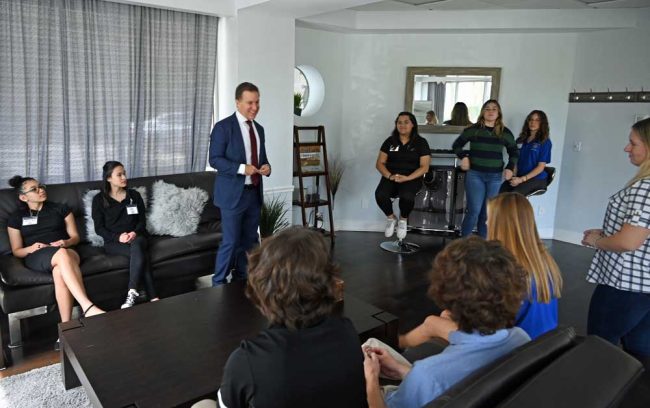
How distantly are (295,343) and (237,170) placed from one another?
2.43 m

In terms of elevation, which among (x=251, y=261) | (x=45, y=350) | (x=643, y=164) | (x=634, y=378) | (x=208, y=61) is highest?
(x=208, y=61)

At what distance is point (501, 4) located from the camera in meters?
4.86

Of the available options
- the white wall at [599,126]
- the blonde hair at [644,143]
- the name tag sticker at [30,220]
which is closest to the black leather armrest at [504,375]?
the blonde hair at [644,143]

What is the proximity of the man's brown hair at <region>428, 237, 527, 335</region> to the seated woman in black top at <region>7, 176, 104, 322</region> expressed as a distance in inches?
94.1

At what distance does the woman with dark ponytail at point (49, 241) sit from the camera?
9.54 feet

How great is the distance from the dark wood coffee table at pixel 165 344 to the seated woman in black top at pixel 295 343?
654 millimetres

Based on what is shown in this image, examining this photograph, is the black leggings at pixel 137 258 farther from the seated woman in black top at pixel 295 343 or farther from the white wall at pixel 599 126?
the white wall at pixel 599 126

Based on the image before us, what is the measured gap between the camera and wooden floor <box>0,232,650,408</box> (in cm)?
282

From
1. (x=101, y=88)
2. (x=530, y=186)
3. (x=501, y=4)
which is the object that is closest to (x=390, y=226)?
(x=530, y=186)

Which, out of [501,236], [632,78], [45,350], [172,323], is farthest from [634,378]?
[632,78]

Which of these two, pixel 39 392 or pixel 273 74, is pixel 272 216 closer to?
pixel 273 74

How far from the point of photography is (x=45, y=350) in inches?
112

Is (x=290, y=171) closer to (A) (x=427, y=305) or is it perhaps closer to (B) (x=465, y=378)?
(A) (x=427, y=305)

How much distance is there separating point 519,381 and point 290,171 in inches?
155
